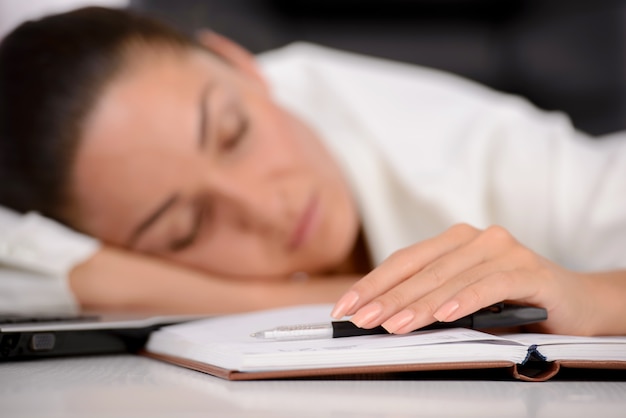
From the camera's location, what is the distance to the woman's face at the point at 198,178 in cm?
95

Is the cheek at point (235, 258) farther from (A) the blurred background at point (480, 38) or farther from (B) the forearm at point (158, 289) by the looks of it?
(A) the blurred background at point (480, 38)

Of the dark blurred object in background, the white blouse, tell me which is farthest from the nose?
the dark blurred object in background

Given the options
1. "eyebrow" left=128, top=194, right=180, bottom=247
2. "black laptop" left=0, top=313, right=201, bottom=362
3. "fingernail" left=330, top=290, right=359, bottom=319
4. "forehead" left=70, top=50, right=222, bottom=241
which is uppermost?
"forehead" left=70, top=50, right=222, bottom=241

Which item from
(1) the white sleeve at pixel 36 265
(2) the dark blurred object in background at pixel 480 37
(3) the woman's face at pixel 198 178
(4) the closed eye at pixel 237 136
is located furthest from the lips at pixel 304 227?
(2) the dark blurred object in background at pixel 480 37

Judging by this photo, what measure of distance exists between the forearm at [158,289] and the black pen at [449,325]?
17.0 inches

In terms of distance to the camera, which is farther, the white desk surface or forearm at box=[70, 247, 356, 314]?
forearm at box=[70, 247, 356, 314]

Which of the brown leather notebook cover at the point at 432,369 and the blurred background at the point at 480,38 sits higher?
the blurred background at the point at 480,38

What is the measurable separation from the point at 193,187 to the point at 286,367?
0.51m

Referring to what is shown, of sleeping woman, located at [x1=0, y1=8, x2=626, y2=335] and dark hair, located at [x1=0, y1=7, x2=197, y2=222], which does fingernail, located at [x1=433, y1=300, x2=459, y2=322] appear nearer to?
sleeping woman, located at [x1=0, y1=8, x2=626, y2=335]

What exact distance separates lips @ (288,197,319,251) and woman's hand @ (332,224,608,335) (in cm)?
46

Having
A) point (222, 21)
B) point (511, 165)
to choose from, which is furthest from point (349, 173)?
point (222, 21)

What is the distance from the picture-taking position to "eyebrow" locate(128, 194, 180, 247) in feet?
3.15

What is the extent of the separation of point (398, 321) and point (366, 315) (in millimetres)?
21

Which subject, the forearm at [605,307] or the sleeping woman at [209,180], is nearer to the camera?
the forearm at [605,307]
